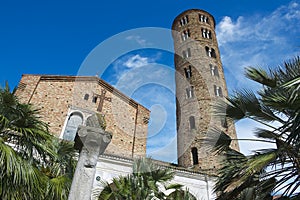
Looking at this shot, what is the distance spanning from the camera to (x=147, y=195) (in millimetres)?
6727

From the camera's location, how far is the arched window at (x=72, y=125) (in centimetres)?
1570

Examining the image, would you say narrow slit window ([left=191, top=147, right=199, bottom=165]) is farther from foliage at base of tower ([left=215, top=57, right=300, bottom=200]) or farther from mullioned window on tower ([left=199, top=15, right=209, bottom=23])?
mullioned window on tower ([left=199, top=15, right=209, bottom=23])

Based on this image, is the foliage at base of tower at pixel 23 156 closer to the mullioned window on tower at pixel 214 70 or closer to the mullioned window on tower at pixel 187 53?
the mullioned window on tower at pixel 214 70

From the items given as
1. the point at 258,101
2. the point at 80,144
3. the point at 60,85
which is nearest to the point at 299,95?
the point at 258,101

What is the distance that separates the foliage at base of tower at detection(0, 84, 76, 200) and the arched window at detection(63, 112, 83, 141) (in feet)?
31.2

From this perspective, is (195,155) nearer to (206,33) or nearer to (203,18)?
(206,33)

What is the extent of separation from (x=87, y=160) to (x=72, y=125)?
13050mm

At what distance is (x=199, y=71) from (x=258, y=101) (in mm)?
16214

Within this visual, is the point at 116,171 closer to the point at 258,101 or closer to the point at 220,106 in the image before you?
the point at 220,106

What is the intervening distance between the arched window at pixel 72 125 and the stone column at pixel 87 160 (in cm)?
1193

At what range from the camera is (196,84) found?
826 inches

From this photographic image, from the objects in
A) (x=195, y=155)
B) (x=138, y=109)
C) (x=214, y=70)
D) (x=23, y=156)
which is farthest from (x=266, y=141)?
(x=214, y=70)

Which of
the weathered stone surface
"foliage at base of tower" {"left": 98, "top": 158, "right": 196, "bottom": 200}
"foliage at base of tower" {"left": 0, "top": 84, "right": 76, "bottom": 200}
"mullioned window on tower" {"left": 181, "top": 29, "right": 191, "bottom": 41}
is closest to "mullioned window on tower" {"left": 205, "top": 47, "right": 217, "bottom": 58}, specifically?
"mullioned window on tower" {"left": 181, "top": 29, "right": 191, "bottom": 41}

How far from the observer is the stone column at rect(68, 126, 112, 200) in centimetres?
384
